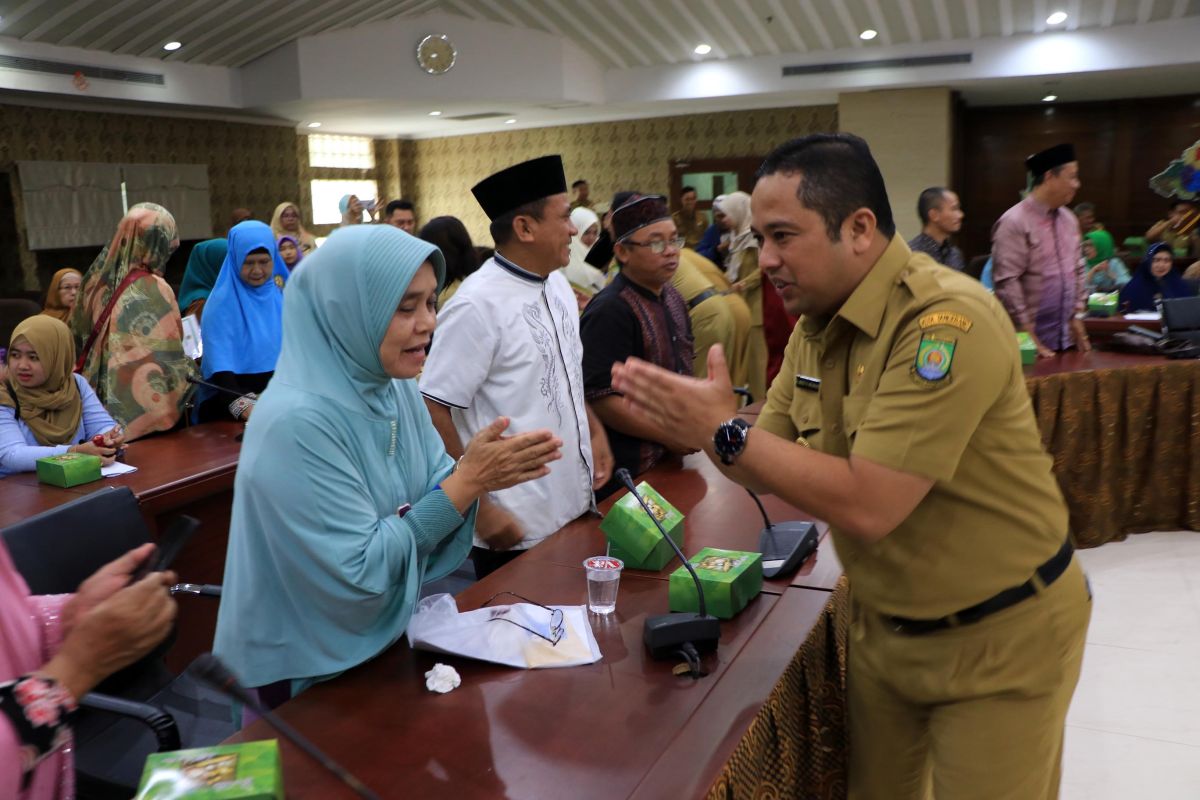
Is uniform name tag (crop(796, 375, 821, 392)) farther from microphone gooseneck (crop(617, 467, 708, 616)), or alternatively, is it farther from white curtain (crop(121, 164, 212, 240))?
white curtain (crop(121, 164, 212, 240))

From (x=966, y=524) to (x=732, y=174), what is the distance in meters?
11.9

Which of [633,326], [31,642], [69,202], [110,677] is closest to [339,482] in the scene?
[31,642]

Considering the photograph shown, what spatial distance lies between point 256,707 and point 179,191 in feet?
37.2

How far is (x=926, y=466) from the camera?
4.29 ft

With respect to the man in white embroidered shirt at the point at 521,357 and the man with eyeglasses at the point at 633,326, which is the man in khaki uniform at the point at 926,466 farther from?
the man with eyeglasses at the point at 633,326

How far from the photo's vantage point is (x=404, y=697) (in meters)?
1.48

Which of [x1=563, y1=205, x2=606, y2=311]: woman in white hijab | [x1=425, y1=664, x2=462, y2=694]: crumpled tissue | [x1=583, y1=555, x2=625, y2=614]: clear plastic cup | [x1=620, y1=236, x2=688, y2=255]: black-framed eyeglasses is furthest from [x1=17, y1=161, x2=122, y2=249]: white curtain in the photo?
[x1=425, y1=664, x2=462, y2=694]: crumpled tissue

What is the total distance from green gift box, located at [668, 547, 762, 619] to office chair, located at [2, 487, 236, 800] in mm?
1040

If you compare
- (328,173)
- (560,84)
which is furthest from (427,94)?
(328,173)

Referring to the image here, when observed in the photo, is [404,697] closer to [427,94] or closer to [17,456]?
[17,456]

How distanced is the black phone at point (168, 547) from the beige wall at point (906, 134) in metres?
10.2

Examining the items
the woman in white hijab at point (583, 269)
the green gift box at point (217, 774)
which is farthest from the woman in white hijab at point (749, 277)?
the green gift box at point (217, 774)

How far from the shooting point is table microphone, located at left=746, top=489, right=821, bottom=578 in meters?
1.99

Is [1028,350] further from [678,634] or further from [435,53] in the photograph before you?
[435,53]
